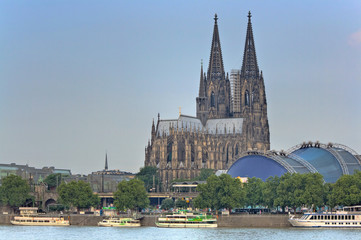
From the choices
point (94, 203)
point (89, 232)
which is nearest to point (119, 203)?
point (94, 203)

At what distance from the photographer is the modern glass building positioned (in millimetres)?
182125

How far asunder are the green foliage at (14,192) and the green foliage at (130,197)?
852 inches

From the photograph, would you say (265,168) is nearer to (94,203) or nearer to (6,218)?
(94,203)

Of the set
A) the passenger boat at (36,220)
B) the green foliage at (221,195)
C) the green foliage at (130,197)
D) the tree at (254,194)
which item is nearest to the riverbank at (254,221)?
the green foliage at (221,195)

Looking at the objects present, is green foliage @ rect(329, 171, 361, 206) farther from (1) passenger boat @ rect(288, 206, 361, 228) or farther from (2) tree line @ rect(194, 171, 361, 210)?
(1) passenger boat @ rect(288, 206, 361, 228)

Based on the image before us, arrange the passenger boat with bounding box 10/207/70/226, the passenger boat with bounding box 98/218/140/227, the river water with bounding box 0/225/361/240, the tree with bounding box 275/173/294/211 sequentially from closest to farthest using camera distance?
the river water with bounding box 0/225/361/240 < the tree with bounding box 275/173/294/211 < the passenger boat with bounding box 98/218/140/227 < the passenger boat with bounding box 10/207/70/226

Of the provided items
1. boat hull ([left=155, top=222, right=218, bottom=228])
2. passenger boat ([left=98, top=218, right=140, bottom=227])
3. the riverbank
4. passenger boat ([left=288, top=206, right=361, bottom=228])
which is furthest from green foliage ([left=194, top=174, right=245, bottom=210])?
passenger boat ([left=288, top=206, right=361, bottom=228])

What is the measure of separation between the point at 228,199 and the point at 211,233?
23803 mm

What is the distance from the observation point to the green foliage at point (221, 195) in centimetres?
15893

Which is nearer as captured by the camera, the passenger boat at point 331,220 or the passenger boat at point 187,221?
the passenger boat at point 331,220

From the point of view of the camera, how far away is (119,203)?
168 meters

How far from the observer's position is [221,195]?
16025 cm

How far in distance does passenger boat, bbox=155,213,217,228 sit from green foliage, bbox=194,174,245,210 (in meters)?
7.36

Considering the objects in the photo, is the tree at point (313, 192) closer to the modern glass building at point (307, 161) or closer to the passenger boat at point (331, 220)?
the passenger boat at point (331, 220)
